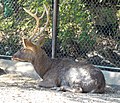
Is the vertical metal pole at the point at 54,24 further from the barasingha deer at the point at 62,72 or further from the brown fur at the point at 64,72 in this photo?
the brown fur at the point at 64,72

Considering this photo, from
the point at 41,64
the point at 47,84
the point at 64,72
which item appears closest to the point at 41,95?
the point at 47,84

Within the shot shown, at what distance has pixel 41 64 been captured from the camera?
7.95m

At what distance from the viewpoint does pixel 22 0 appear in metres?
10.1

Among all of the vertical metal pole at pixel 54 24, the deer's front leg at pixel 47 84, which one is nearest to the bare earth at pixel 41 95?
the deer's front leg at pixel 47 84

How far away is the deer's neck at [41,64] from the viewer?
7926 millimetres

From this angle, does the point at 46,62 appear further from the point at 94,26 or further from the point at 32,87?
the point at 94,26

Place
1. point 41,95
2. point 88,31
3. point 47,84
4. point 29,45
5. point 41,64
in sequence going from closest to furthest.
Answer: point 41,95 < point 47,84 < point 29,45 < point 41,64 < point 88,31

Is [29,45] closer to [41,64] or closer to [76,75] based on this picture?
[41,64]

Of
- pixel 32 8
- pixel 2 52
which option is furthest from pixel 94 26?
pixel 2 52

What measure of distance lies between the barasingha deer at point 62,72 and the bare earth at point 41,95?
19 cm

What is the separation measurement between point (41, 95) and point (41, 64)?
1.28 meters

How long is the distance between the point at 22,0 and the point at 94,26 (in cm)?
186

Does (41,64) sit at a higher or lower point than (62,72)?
higher

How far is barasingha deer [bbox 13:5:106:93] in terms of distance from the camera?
7.26 meters
